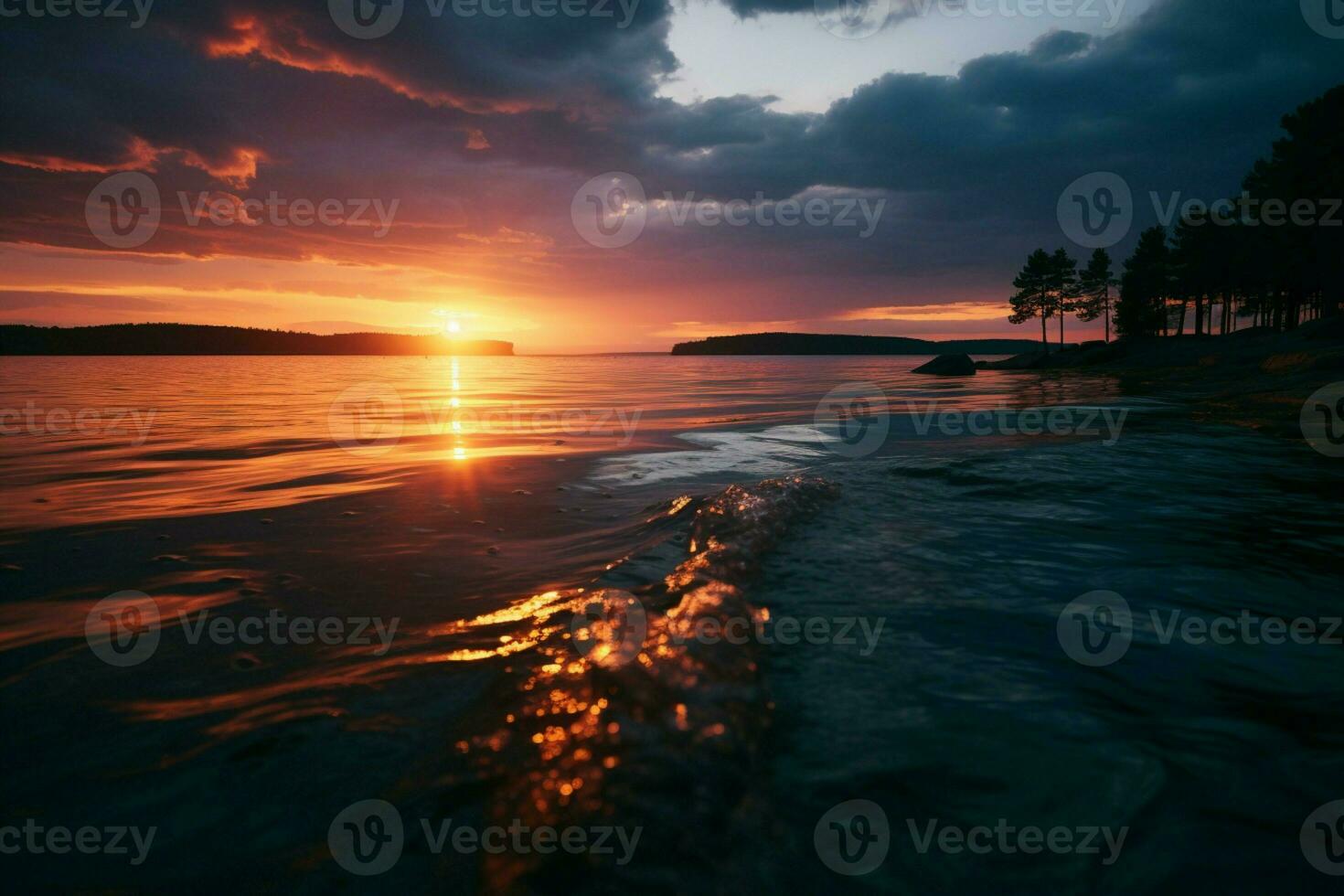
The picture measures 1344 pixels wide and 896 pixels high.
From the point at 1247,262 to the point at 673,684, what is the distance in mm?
63214

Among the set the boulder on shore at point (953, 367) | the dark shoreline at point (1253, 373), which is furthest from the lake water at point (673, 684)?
the boulder on shore at point (953, 367)

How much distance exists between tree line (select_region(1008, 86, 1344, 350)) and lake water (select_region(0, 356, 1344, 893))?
41.2m

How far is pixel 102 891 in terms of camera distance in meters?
1.78

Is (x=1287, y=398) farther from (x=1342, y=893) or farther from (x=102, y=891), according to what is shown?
(x=102, y=891)

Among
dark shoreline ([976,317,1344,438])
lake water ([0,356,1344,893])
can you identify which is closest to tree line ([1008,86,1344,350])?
dark shoreline ([976,317,1344,438])

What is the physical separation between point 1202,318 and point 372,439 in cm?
8225

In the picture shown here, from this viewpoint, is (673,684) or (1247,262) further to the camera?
(1247,262)

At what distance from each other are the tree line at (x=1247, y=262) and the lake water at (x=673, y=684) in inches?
1622

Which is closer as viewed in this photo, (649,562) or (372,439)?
(649,562)

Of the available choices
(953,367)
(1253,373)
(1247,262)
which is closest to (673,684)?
(1253,373)

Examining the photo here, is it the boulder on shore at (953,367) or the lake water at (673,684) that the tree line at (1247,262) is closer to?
the boulder on shore at (953,367)

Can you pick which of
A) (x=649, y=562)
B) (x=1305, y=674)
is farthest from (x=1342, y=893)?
(x=649, y=562)

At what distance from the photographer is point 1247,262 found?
1779 inches

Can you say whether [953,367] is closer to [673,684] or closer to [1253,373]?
[1253,373]
